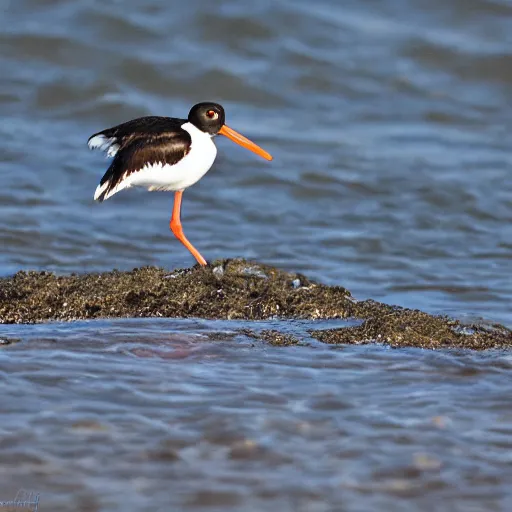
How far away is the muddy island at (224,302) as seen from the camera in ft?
18.1

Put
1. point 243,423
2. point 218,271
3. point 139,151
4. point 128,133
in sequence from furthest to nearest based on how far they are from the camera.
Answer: point 128,133 → point 139,151 → point 218,271 → point 243,423

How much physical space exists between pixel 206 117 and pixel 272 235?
222cm

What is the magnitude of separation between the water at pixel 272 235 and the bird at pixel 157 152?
154 centimetres

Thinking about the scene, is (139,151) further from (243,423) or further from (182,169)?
(243,423)

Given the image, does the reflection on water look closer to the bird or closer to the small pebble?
the small pebble

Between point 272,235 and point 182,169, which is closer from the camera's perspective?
point 182,169

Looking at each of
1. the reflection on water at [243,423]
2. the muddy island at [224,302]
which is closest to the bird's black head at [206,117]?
the muddy island at [224,302]

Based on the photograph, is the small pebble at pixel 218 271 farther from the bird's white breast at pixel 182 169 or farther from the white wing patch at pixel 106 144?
Result: the white wing patch at pixel 106 144

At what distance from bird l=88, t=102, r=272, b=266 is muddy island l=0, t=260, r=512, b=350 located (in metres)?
0.63

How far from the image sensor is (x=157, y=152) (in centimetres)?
690

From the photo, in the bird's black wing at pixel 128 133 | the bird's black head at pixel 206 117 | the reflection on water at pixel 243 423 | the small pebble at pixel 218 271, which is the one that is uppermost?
the bird's black head at pixel 206 117

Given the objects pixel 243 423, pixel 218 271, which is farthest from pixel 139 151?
pixel 243 423

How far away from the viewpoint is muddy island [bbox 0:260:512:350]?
552 centimetres

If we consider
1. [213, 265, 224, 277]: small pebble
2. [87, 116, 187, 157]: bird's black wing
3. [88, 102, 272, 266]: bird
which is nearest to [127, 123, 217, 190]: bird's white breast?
[88, 102, 272, 266]: bird
